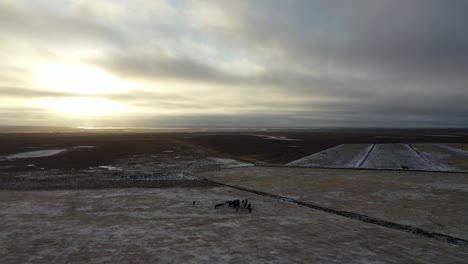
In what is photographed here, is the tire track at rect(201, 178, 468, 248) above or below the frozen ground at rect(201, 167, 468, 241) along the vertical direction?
below

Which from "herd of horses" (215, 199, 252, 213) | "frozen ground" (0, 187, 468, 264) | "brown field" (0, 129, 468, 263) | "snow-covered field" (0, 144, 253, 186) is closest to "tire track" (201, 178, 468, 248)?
"brown field" (0, 129, 468, 263)

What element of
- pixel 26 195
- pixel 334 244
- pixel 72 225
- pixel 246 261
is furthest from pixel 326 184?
pixel 26 195

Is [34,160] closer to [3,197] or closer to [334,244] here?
[3,197]

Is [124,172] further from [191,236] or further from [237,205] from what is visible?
[191,236]

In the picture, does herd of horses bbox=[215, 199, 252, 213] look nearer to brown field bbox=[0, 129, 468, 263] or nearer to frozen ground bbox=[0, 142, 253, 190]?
brown field bbox=[0, 129, 468, 263]

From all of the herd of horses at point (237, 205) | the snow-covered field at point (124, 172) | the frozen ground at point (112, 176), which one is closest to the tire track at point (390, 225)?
the herd of horses at point (237, 205)
